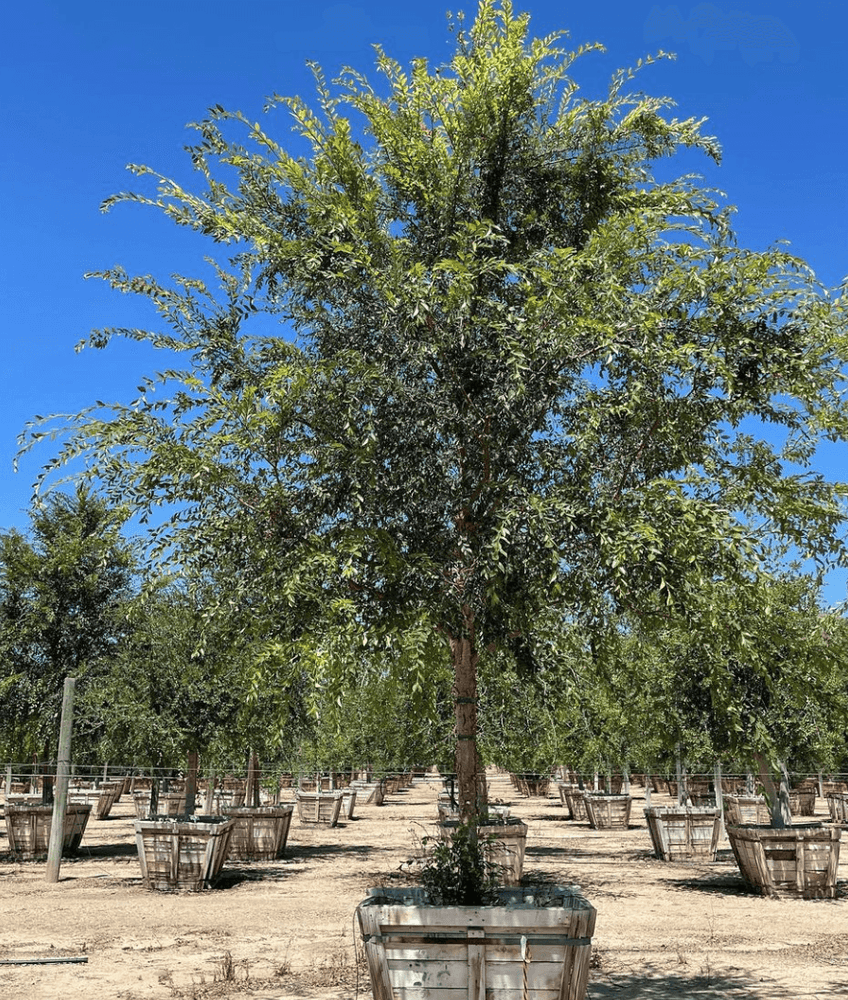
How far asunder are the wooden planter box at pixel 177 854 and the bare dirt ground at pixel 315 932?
11.7 inches

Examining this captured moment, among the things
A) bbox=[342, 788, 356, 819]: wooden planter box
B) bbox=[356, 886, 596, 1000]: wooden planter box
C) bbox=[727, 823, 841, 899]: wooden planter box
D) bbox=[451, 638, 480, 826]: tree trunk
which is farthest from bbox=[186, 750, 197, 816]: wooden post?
bbox=[342, 788, 356, 819]: wooden planter box

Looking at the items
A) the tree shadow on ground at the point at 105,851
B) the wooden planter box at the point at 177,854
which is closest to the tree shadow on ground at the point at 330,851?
the tree shadow on ground at the point at 105,851

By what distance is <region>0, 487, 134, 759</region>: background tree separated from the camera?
19125 mm

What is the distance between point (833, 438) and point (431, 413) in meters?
3.23

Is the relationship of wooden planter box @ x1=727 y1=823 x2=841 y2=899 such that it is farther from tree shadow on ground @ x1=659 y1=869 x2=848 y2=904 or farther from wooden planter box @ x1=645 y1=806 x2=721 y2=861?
wooden planter box @ x1=645 y1=806 x2=721 y2=861

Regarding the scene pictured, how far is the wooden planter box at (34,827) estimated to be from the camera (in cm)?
1962

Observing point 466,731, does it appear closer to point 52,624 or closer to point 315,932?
point 315,932

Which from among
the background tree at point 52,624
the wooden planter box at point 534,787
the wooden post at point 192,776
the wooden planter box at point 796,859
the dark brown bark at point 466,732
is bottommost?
the wooden planter box at point 534,787

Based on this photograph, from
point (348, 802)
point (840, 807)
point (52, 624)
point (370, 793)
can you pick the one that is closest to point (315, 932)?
point (52, 624)

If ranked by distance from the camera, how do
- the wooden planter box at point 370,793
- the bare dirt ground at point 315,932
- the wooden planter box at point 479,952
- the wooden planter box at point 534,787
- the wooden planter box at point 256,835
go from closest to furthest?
1. the wooden planter box at point 479,952
2. the bare dirt ground at point 315,932
3. the wooden planter box at point 256,835
4. the wooden planter box at point 370,793
5. the wooden planter box at point 534,787

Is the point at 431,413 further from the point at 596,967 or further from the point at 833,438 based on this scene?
the point at 596,967

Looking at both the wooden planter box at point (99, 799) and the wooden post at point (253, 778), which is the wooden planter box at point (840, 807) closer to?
the wooden post at point (253, 778)

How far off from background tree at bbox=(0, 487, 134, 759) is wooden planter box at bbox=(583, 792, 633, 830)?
17.1m

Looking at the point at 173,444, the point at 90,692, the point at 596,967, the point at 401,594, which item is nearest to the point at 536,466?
the point at 401,594
